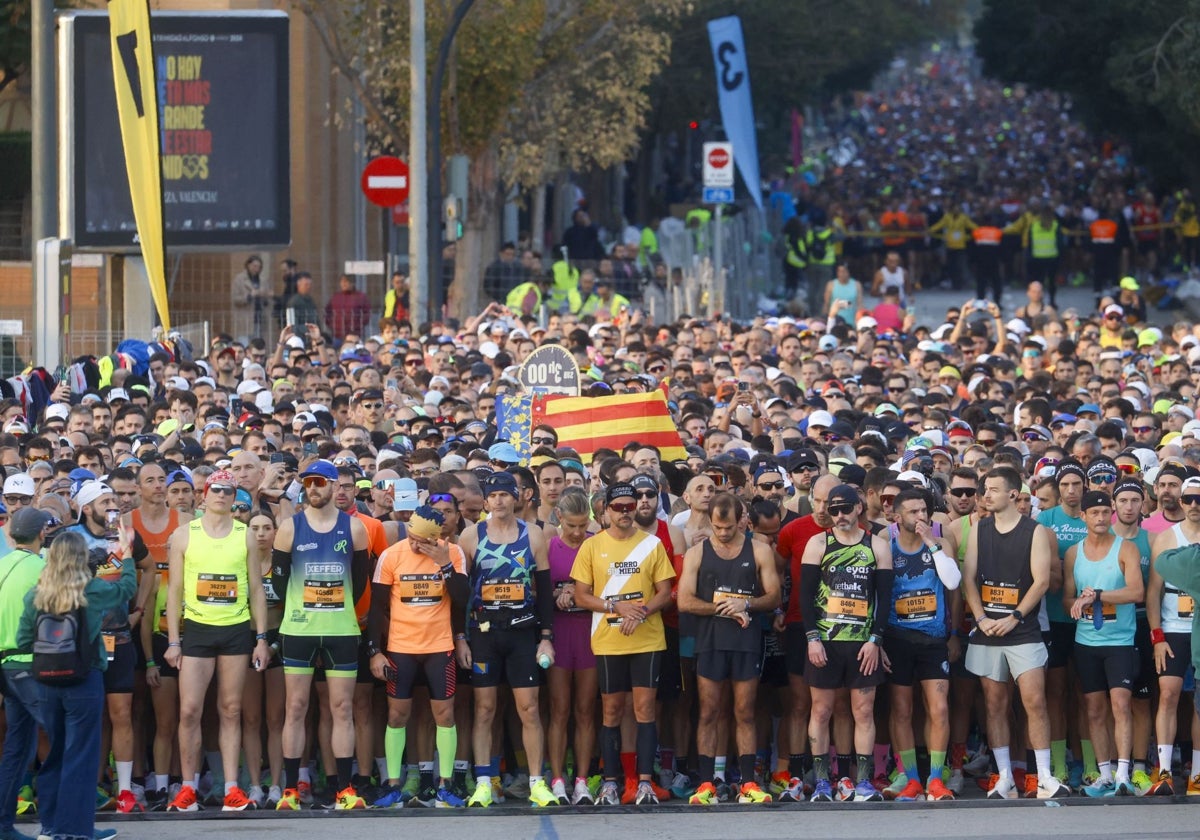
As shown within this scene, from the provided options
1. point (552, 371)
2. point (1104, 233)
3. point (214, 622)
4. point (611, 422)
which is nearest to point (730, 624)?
point (214, 622)

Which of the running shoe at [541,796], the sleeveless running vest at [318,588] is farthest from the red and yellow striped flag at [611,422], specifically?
the sleeveless running vest at [318,588]

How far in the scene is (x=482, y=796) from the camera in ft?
38.1

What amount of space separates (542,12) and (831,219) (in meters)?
14.9

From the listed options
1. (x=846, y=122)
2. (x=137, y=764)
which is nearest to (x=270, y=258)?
(x=137, y=764)

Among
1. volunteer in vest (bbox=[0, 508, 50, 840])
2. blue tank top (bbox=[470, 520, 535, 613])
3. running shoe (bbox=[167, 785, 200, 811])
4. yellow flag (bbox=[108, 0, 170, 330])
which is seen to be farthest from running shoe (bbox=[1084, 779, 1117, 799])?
yellow flag (bbox=[108, 0, 170, 330])

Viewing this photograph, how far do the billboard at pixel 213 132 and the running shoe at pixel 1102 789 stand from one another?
15.5 meters

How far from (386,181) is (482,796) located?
16.5m

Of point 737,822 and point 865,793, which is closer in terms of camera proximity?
point 737,822

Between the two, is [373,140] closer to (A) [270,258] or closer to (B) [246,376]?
(A) [270,258]

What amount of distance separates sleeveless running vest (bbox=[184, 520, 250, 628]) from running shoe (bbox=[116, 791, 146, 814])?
95cm

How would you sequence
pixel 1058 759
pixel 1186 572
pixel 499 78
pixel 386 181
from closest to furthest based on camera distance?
pixel 1186 572 → pixel 1058 759 → pixel 386 181 → pixel 499 78

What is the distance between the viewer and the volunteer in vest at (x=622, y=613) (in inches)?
460

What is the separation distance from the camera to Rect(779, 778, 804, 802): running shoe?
11781mm

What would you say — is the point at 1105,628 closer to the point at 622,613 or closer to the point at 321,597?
the point at 622,613
